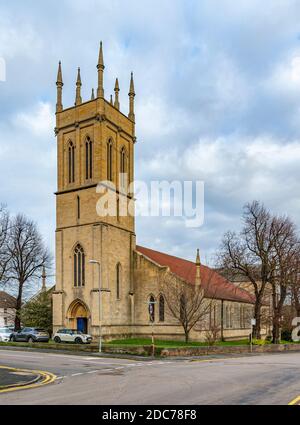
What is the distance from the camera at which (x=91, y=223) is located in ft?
145

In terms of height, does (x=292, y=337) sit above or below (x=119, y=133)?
below

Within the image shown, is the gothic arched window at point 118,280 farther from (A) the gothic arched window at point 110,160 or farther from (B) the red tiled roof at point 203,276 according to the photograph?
(A) the gothic arched window at point 110,160

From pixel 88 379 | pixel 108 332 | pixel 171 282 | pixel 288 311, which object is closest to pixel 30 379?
pixel 88 379

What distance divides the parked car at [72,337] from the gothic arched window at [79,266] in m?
5.04

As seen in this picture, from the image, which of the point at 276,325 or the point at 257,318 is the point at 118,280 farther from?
the point at 276,325

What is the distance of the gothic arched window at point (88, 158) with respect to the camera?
151ft

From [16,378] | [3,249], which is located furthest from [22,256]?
[16,378]

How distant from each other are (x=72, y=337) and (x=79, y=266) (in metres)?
7.31

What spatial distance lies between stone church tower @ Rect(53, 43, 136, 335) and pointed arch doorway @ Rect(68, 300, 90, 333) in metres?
0.09

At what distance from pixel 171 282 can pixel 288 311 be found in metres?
18.2

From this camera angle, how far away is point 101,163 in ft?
148

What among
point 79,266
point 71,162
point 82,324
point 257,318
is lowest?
point 82,324

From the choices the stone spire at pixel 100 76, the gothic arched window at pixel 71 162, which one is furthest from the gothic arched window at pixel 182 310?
the stone spire at pixel 100 76
